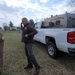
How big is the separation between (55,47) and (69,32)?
4.85 ft

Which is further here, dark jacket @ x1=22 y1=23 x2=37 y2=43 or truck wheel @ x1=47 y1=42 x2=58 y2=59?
truck wheel @ x1=47 y1=42 x2=58 y2=59

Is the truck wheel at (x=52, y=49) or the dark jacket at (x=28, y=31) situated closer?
the dark jacket at (x=28, y=31)

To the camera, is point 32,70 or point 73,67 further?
point 73,67

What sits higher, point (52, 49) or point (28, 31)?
point (28, 31)

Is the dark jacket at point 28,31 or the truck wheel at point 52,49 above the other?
the dark jacket at point 28,31

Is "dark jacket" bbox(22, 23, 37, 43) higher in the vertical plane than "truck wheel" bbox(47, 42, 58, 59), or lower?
higher

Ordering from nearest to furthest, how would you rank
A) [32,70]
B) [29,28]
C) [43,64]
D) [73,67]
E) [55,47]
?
1. [29,28]
2. [32,70]
3. [73,67]
4. [43,64]
5. [55,47]

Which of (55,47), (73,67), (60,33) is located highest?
Result: (60,33)

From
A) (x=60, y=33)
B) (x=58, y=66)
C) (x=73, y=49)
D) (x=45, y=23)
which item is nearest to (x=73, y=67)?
(x=58, y=66)

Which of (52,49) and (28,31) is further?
(52,49)

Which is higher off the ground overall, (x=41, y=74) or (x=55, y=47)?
(x=55, y=47)

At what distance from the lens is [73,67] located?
5.08 m

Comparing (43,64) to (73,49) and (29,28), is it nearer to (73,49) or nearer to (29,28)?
(73,49)

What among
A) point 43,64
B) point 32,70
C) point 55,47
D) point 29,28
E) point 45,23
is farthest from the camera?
point 45,23
